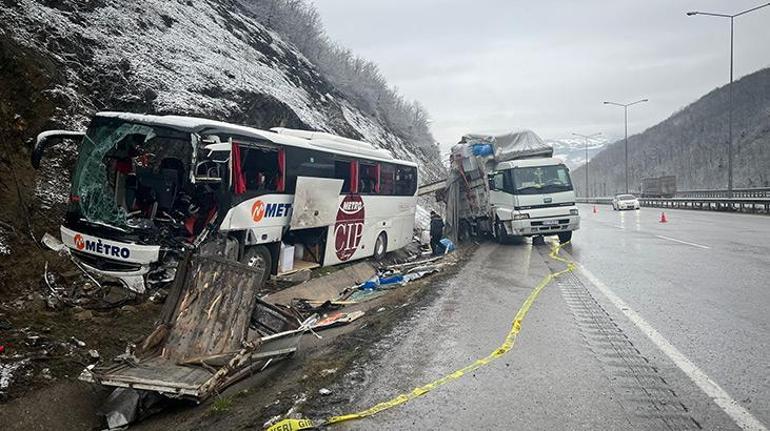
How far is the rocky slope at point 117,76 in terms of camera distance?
962cm

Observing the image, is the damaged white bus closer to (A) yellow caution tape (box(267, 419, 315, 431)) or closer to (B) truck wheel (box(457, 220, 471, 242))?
(A) yellow caution tape (box(267, 419, 315, 431))

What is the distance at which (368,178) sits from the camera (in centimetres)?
1364

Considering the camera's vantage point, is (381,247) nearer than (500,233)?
Yes

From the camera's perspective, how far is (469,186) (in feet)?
59.8

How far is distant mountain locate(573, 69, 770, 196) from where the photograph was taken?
230 ft

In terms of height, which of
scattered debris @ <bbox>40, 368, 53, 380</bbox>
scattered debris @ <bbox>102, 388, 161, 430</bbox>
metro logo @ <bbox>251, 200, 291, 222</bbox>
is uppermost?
metro logo @ <bbox>251, 200, 291, 222</bbox>

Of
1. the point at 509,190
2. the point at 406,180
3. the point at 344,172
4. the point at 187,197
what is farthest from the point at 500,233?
the point at 187,197

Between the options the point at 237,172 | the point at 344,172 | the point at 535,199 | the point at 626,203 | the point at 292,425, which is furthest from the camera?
the point at 626,203

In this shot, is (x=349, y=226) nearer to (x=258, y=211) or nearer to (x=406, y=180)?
(x=258, y=211)

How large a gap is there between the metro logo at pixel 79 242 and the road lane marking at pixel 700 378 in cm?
761

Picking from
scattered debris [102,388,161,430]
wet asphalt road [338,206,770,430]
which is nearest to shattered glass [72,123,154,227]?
scattered debris [102,388,161,430]

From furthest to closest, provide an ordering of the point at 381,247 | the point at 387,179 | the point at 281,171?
the point at 381,247 < the point at 387,179 < the point at 281,171

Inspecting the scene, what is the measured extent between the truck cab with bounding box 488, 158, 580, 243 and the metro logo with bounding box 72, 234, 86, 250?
1175cm

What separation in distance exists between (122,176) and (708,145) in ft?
323
